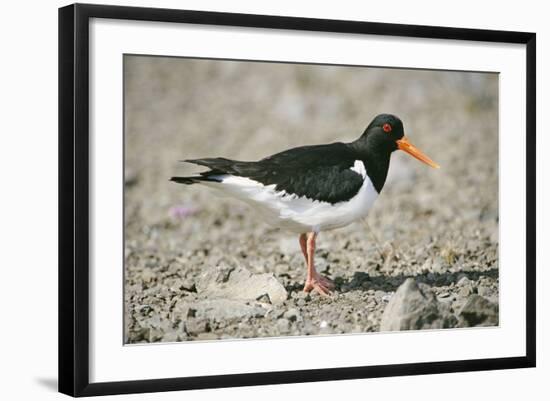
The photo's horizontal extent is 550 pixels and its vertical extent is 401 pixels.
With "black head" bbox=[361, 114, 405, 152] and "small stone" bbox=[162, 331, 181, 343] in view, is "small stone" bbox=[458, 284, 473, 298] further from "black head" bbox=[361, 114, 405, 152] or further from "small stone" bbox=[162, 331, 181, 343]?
"small stone" bbox=[162, 331, 181, 343]

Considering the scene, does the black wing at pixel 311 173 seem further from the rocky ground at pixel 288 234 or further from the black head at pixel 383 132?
the rocky ground at pixel 288 234

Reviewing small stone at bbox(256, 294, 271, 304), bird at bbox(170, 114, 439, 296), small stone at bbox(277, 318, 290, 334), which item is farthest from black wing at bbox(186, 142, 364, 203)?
small stone at bbox(277, 318, 290, 334)

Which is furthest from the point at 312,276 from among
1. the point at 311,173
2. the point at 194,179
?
the point at 194,179

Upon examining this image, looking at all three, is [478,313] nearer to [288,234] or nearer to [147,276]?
[288,234]

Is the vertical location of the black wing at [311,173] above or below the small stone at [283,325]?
above

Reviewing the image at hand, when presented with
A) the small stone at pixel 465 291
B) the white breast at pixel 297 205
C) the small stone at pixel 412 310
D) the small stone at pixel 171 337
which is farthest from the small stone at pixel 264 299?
the small stone at pixel 465 291

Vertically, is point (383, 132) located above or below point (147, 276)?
above
